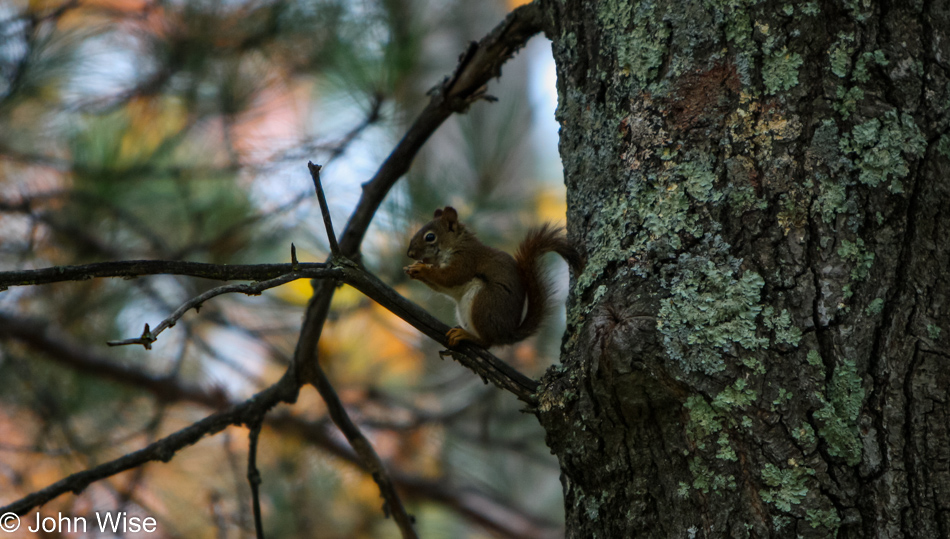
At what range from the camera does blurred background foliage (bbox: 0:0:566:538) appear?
7.95ft

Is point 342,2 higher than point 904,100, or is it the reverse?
point 342,2

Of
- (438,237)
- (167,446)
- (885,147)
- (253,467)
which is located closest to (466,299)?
(438,237)

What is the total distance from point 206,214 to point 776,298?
2.28 metres

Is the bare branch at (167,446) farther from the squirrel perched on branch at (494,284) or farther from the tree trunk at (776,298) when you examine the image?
the tree trunk at (776,298)

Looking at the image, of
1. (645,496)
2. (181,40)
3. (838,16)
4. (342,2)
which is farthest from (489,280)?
(181,40)

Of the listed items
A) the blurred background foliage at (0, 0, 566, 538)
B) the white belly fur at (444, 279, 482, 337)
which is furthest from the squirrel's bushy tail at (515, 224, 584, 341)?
the blurred background foliage at (0, 0, 566, 538)

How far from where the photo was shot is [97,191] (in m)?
2.62

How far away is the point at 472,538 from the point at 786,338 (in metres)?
5.24

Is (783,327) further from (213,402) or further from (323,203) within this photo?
(213,402)

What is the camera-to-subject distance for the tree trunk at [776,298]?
0.91 meters

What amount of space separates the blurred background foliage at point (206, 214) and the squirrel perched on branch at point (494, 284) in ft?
2.29

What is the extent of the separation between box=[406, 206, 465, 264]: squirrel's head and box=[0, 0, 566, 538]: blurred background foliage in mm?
477

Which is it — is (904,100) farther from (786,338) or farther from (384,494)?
(384,494)

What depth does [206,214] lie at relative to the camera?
2.76 metres
